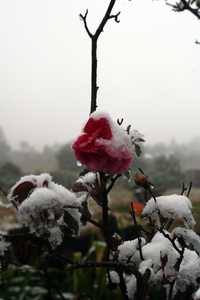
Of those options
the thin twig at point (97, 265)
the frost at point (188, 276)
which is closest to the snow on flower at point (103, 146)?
the thin twig at point (97, 265)

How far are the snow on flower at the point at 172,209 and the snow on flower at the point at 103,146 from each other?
6.2 inches

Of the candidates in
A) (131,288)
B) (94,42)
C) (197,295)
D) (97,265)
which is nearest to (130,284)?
(131,288)

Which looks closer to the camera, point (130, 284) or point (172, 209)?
point (172, 209)

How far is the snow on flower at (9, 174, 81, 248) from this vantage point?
41.6 inches

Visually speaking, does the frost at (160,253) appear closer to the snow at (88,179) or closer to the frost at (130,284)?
the frost at (130,284)

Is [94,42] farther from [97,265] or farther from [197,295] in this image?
[197,295]

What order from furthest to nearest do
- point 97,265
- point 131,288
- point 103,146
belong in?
point 131,288 < point 103,146 < point 97,265

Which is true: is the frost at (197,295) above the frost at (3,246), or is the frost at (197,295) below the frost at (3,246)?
below

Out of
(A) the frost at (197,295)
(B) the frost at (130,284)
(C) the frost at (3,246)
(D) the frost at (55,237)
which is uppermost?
(D) the frost at (55,237)

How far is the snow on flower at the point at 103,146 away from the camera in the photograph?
3.54 ft

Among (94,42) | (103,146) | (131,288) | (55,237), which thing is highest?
(94,42)

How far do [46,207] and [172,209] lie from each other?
310 millimetres

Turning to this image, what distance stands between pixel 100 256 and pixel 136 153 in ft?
11.3

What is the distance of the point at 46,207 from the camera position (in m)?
1.06
